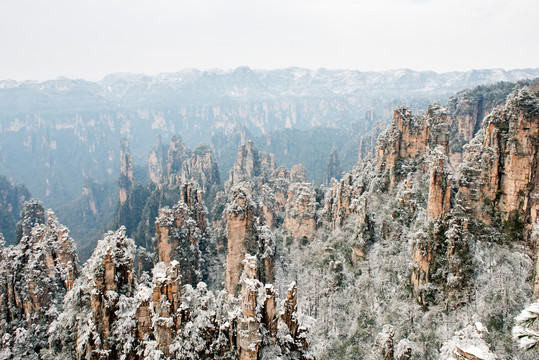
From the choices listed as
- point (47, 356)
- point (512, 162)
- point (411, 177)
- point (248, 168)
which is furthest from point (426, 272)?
point (248, 168)

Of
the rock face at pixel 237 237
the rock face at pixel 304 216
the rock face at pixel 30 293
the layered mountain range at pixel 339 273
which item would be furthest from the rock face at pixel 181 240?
the rock face at pixel 304 216

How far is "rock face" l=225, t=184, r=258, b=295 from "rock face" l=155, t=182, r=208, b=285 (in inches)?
306

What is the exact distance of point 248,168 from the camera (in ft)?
365

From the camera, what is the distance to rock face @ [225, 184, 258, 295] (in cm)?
4428

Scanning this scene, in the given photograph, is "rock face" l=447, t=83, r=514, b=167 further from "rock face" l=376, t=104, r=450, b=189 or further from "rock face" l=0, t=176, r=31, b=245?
"rock face" l=0, t=176, r=31, b=245

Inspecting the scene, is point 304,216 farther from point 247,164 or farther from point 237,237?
point 247,164

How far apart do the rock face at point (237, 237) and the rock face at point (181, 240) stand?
777 cm

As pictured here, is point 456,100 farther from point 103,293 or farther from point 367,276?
point 103,293

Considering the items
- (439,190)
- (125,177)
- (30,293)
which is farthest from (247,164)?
(30,293)

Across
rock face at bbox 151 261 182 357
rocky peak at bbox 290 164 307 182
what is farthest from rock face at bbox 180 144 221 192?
rock face at bbox 151 261 182 357

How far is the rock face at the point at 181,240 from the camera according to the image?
4859 centimetres

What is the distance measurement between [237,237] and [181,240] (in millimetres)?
10070

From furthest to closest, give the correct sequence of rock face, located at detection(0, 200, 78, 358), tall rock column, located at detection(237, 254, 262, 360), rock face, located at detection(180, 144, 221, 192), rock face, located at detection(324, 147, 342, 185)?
rock face, located at detection(324, 147, 342, 185) → rock face, located at detection(180, 144, 221, 192) → rock face, located at detection(0, 200, 78, 358) → tall rock column, located at detection(237, 254, 262, 360)

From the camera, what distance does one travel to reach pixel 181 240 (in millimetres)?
50031
